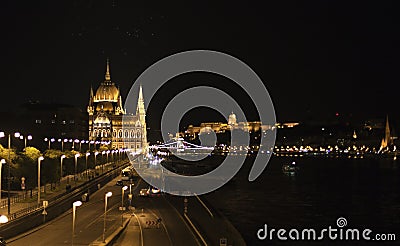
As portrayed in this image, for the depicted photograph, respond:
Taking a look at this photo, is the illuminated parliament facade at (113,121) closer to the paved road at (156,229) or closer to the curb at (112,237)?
the paved road at (156,229)

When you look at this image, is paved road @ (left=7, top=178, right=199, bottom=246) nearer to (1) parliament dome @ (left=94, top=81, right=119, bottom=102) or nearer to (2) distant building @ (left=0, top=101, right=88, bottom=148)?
(2) distant building @ (left=0, top=101, right=88, bottom=148)

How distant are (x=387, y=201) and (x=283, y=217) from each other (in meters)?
13.0

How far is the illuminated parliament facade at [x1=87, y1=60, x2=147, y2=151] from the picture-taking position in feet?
421

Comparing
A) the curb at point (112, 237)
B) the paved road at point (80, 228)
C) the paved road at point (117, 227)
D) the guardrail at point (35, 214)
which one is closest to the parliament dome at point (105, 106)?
the guardrail at point (35, 214)

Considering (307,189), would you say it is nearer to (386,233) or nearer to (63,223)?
(386,233)

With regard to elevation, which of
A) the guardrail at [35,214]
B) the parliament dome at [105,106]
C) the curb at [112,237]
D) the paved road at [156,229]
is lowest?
the paved road at [156,229]

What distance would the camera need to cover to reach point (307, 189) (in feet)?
174

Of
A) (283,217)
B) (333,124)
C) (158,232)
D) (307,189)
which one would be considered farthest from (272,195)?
Answer: (333,124)

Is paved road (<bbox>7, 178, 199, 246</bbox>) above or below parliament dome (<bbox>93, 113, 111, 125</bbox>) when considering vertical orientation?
below
